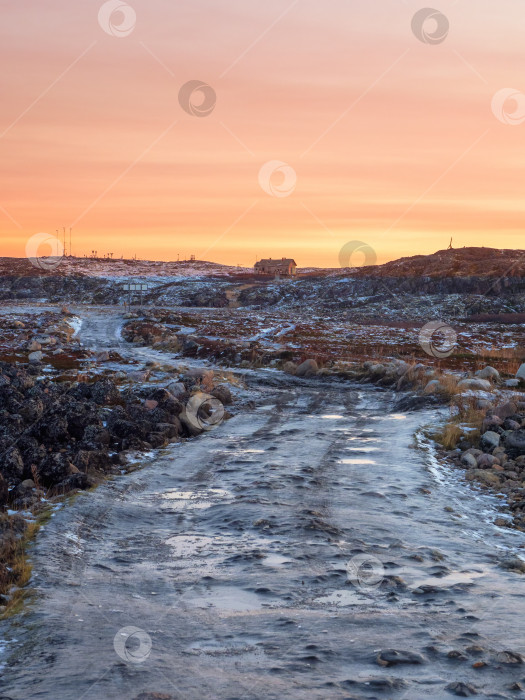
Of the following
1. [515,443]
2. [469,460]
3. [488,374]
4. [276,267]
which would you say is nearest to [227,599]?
[469,460]

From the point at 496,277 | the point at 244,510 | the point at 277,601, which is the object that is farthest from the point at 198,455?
the point at 496,277

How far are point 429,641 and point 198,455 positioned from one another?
34.5 ft

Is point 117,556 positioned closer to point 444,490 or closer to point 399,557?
point 399,557

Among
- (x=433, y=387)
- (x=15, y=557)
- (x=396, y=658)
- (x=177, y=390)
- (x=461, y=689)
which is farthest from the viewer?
(x=433, y=387)

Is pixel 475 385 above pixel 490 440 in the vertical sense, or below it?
above

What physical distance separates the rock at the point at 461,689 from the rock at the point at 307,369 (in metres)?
26.4

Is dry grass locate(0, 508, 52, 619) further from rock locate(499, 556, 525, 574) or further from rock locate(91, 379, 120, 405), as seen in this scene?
rock locate(91, 379, 120, 405)

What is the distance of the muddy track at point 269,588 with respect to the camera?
6750mm

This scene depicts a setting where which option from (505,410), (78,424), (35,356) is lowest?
(78,424)

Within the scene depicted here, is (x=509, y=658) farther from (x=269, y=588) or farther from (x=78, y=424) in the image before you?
(x=78, y=424)

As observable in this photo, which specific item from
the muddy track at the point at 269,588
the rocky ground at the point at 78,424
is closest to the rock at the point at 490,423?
the muddy track at the point at 269,588

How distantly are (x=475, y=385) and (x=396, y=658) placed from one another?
1961 centimetres

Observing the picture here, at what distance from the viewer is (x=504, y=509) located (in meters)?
12.9

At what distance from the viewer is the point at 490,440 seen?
1750cm
